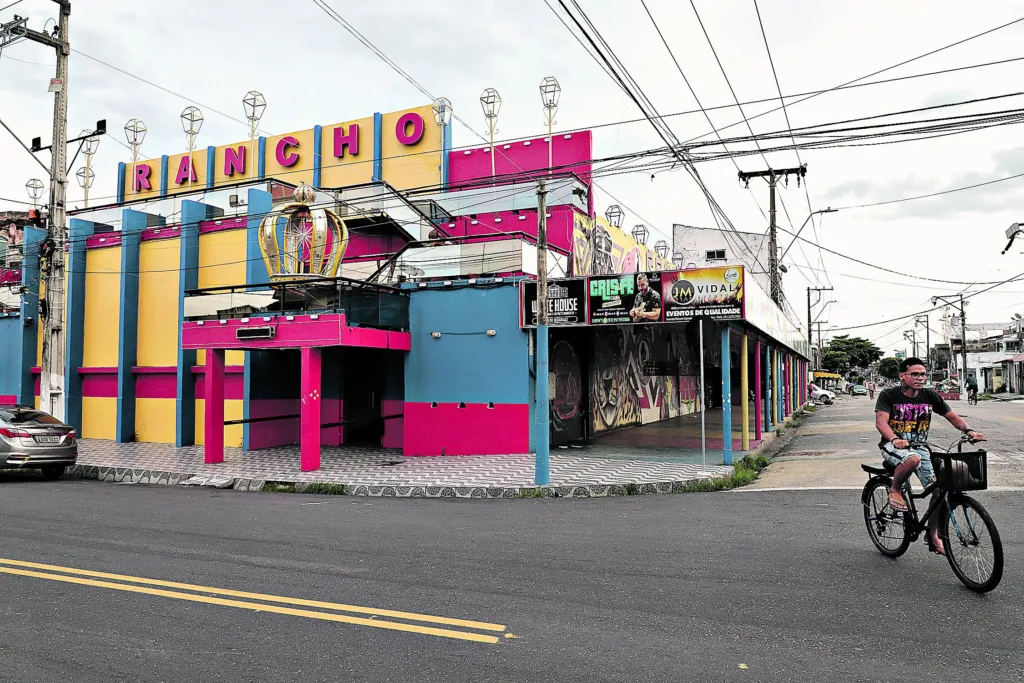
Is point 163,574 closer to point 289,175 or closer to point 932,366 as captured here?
point 289,175

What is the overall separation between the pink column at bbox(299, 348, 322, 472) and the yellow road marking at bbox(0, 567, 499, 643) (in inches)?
317

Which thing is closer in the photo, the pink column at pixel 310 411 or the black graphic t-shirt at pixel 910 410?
the black graphic t-shirt at pixel 910 410

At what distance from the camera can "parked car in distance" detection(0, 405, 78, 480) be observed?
13875mm

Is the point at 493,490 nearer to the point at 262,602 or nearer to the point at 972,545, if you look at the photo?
the point at 262,602

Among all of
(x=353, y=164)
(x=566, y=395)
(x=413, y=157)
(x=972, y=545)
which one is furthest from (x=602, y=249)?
(x=972, y=545)

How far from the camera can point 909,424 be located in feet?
20.4

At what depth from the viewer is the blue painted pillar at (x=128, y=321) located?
795 inches

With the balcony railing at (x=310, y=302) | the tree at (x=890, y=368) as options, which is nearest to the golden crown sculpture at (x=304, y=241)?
the balcony railing at (x=310, y=302)

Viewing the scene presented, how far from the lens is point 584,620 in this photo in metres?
4.95

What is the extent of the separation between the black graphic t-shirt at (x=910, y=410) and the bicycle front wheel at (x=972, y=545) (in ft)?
2.46

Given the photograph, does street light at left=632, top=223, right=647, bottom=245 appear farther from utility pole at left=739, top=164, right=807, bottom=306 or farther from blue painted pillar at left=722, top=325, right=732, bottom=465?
blue painted pillar at left=722, top=325, right=732, bottom=465

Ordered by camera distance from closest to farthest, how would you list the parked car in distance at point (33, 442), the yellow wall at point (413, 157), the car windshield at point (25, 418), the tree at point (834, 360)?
the parked car in distance at point (33, 442), the car windshield at point (25, 418), the yellow wall at point (413, 157), the tree at point (834, 360)

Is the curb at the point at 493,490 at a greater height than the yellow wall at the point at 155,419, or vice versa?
the yellow wall at the point at 155,419

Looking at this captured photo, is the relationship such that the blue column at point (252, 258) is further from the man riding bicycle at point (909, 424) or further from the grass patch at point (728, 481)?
the man riding bicycle at point (909, 424)
